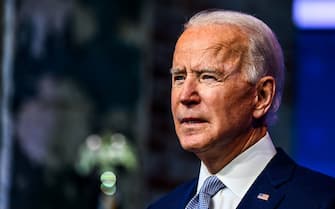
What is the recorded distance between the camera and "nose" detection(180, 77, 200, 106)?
10.0ft

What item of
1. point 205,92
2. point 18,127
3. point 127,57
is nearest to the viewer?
point 205,92

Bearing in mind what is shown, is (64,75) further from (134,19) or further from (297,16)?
(297,16)

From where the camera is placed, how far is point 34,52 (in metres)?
7.03

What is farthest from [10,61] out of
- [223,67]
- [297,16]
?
[223,67]

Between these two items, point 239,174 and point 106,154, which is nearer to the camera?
point 239,174

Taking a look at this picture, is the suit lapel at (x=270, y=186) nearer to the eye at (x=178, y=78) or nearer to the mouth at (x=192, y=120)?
the mouth at (x=192, y=120)

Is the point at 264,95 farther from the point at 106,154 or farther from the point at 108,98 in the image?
the point at 108,98

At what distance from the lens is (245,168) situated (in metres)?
3.10

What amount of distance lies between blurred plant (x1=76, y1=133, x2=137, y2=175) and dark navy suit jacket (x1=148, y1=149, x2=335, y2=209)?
3.86 meters

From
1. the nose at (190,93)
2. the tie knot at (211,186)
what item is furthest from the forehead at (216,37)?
the tie knot at (211,186)

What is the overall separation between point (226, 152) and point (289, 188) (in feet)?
0.72

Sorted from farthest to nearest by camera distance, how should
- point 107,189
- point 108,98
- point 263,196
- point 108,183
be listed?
point 108,98
point 107,189
point 108,183
point 263,196

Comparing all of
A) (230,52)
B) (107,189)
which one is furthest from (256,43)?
(107,189)

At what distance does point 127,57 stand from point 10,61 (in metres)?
1.00
